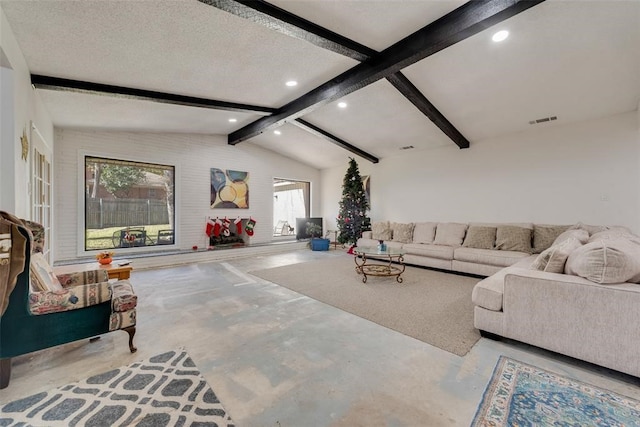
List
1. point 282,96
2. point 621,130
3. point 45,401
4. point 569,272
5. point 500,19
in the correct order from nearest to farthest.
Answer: point 45,401 < point 569,272 < point 500,19 < point 621,130 < point 282,96

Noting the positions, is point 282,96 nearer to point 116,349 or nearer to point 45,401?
point 116,349

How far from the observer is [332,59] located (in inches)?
136

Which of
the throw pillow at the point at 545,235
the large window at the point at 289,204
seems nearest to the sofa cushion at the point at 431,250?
the throw pillow at the point at 545,235

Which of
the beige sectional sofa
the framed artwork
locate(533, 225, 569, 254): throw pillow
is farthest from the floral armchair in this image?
locate(533, 225, 569, 254): throw pillow

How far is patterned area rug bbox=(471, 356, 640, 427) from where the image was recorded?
4.81 ft

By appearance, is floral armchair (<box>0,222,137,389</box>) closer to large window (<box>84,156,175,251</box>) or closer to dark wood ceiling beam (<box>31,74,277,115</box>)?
dark wood ceiling beam (<box>31,74,277,115</box>)

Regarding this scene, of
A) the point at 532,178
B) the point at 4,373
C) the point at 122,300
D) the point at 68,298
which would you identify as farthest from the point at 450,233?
the point at 4,373

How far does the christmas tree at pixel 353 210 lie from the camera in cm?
720

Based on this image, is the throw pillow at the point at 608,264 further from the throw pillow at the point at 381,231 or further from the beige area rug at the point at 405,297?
the throw pillow at the point at 381,231

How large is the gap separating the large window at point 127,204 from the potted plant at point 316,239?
3632mm

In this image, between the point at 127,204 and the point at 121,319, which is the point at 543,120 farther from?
the point at 127,204

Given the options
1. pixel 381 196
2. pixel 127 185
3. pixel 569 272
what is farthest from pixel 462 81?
pixel 127 185

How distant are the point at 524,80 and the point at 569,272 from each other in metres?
2.75

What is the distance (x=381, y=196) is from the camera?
292 inches
